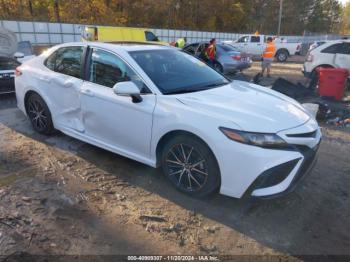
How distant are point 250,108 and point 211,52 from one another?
9694 millimetres

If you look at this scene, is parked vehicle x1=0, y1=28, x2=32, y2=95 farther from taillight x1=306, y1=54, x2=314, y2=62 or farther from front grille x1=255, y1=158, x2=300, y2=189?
taillight x1=306, y1=54, x2=314, y2=62

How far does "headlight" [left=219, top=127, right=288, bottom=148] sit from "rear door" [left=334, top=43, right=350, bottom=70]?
888 cm

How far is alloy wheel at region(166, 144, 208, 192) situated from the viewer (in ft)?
10.9

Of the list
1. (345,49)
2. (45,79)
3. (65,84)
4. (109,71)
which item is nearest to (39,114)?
(45,79)

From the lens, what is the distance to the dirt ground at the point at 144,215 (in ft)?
9.12

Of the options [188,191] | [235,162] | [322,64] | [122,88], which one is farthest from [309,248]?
[322,64]

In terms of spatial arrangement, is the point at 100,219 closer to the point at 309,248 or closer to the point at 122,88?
the point at 122,88

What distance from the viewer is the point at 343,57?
33.8 ft

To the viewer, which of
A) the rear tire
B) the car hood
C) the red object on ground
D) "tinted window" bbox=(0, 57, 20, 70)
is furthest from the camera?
the red object on ground

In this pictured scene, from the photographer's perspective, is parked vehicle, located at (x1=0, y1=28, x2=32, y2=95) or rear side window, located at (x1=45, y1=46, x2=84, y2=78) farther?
parked vehicle, located at (x1=0, y1=28, x2=32, y2=95)

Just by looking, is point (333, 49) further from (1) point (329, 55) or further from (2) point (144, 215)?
(2) point (144, 215)

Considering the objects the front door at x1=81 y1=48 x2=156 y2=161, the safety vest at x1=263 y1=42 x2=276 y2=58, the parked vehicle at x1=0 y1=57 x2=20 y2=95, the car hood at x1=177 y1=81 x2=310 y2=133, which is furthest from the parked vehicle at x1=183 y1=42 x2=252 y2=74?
the car hood at x1=177 y1=81 x2=310 y2=133

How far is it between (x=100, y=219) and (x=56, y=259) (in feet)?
2.02

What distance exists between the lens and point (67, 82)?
4.42 metres
